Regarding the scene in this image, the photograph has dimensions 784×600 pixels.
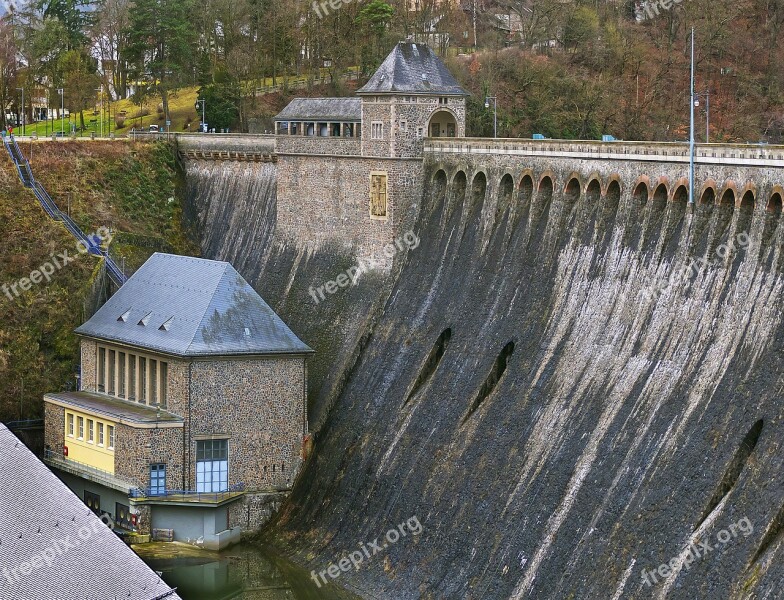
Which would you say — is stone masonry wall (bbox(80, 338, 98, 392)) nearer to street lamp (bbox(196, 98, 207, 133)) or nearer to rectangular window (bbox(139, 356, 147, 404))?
rectangular window (bbox(139, 356, 147, 404))

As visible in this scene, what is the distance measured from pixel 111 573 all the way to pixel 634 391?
19859mm

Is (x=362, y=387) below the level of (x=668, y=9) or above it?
below

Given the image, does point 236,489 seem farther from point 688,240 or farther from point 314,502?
point 688,240

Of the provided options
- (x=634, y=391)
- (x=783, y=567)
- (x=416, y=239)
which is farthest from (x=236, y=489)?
(x=783, y=567)

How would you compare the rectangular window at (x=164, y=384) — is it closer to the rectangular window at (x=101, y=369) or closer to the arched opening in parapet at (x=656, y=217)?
the rectangular window at (x=101, y=369)

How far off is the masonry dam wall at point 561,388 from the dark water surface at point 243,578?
3.66ft

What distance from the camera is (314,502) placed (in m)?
68.2

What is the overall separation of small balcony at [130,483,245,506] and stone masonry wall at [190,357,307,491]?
845 millimetres

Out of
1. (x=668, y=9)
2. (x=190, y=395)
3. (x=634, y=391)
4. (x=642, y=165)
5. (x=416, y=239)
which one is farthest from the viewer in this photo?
(x=668, y=9)

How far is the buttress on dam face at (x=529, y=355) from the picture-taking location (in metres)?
52.2

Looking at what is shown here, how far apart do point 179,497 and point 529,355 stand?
1618 centimetres

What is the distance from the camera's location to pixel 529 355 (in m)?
63.5

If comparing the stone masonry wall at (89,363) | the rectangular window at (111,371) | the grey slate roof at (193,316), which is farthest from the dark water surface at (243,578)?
the stone masonry wall at (89,363)

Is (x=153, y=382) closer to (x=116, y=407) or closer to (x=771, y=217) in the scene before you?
(x=116, y=407)
